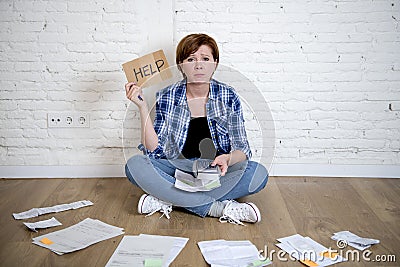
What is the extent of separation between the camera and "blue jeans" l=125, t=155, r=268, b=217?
7.48 ft

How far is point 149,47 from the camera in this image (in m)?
2.81

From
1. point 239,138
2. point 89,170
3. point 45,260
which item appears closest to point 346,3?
point 239,138

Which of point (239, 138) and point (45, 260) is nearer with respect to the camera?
point (45, 260)

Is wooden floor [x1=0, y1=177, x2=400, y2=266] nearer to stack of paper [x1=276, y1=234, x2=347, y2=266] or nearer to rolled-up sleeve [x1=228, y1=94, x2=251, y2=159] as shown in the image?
stack of paper [x1=276, y1=234, x2=347, y2=266]

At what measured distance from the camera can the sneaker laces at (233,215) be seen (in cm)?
222

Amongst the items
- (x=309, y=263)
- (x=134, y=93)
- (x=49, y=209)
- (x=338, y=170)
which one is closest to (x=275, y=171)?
(x=338, y=170)

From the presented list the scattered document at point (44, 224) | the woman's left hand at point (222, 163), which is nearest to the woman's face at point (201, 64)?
the woman's left hand at point (222, 163)

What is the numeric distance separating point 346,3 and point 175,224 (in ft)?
5.05

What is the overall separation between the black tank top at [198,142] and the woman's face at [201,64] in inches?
7.7

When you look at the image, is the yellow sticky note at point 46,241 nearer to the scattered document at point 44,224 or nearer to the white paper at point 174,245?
the scattered document at point 44,224

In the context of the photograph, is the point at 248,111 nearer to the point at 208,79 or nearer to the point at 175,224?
the point at 208,79

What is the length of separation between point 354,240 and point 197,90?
3.24ft

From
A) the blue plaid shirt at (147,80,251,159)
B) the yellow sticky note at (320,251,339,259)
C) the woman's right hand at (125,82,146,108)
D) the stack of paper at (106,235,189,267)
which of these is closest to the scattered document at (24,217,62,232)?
the stack of paper at (106,235,189,267)

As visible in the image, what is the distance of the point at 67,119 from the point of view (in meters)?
2.86
